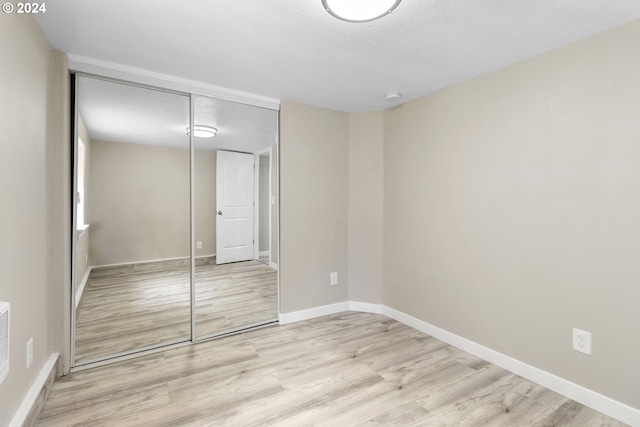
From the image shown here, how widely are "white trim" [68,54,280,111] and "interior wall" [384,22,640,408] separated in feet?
5.18

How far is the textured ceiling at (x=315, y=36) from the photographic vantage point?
156cm

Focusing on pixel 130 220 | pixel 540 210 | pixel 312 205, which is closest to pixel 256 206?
pixel 312 205

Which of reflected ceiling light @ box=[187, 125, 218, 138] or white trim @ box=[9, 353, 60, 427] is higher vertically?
reflected ceiling light @ box=[187, 125, 218, 138]

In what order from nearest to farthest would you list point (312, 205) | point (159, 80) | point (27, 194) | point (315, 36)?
point (27, 194), point (315, 36), point (159, 80), point (312, 205)

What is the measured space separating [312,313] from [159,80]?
2608 millimetres

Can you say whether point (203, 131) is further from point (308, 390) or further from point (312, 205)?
point (308, 390)

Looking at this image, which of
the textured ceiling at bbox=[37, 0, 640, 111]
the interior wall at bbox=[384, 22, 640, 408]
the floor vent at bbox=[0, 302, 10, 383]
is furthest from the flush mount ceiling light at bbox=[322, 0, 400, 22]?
the floor vent at bbox=[0, 302, 10, 383]

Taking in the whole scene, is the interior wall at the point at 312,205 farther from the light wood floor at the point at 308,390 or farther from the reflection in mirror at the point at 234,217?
the light wood floor at the point at 308,390

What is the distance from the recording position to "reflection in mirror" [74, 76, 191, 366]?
2.24 m

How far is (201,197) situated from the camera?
2.68 meters

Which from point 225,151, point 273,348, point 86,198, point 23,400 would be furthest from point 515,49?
point 23,400

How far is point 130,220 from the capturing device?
2404mm

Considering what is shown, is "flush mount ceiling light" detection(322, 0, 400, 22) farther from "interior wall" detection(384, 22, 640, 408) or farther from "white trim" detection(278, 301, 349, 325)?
"white trim" detection(278, 301, 349, 325)

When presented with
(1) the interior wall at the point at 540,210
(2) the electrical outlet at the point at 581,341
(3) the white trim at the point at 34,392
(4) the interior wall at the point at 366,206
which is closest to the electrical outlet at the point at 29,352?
(3) the white trim at the point at 34,392
